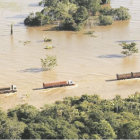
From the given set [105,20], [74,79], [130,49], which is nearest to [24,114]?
[74,79]

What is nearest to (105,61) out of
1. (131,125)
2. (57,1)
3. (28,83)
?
(28,83)

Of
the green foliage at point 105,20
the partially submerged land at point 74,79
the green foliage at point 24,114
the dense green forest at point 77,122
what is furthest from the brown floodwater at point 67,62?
the dense green forest at point 77,122

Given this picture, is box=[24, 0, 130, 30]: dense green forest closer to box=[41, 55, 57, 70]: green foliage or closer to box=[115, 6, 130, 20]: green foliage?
box=[115, 6, 130, 20]: green foliage

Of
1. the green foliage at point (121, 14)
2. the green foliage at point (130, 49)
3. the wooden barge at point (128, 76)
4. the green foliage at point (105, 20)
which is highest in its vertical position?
the green foliage at point (121, 14)

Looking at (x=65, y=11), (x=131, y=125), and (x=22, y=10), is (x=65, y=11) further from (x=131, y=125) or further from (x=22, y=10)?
(x=131, y=125)

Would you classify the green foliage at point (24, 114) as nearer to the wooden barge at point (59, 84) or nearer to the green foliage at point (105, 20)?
the wooden barge at point (59, 84)

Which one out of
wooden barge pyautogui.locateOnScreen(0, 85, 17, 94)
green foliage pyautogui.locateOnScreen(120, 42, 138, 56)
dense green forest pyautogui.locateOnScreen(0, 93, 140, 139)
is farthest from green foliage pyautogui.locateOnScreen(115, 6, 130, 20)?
dense green forest pyautogui.locateOnScreen(0, 93, 140, 139)

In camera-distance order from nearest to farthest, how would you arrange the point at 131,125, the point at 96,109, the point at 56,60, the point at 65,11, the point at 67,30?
the point at 131,125, the point at 96,109, the point at 56,60, the point at 67,30, the point at 65,11

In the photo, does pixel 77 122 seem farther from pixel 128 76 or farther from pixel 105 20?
pixel 105 20
